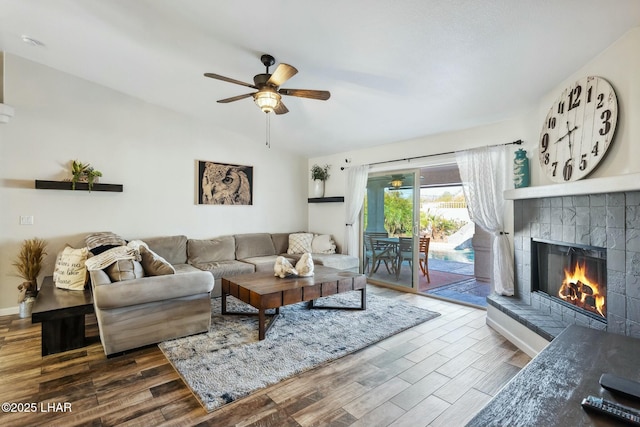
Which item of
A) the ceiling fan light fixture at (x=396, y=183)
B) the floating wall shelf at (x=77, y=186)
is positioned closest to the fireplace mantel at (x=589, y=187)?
the ceiling fan light fixture at (x=396, y=183)

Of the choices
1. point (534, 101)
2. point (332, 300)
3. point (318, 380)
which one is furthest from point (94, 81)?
point (534, 101)

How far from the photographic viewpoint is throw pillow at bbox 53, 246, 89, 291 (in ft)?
10.8

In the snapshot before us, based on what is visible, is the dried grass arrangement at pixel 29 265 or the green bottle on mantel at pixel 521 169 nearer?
the green bottle on mantel at pixel 521 169

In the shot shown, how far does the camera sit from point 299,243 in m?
5.84

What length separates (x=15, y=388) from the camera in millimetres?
2176

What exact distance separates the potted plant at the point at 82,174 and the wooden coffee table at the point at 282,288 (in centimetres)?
233

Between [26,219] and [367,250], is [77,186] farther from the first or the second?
[367,250]

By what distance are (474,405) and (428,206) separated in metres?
7.00

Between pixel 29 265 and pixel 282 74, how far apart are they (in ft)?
12.3

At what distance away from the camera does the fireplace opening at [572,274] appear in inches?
97.1

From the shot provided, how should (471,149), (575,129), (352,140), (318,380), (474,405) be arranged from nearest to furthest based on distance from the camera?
(474,405) → (318,380) → (575,129) → (471,149) → (352,140)

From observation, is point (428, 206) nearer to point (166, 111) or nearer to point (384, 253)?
point (384, 253)

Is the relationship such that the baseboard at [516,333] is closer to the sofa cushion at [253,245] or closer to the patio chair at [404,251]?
the patio chair at [404,251]

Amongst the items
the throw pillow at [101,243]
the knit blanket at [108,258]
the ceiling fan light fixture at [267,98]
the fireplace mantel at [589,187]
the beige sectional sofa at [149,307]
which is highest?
the ceiling fan light fixture at [267,98]
